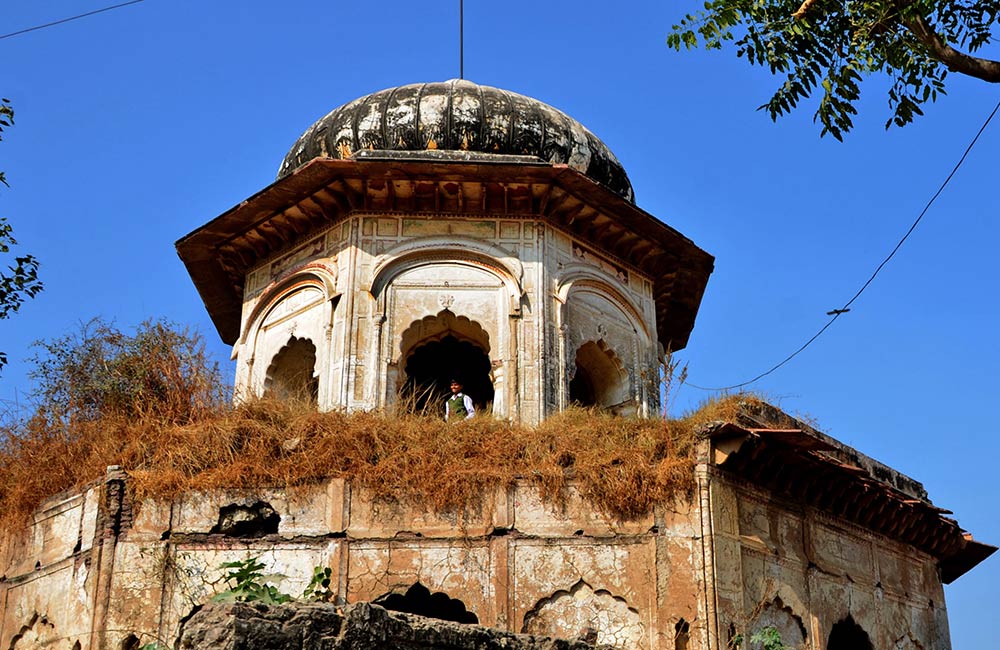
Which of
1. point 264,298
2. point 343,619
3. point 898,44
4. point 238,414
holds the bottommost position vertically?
point 343,619

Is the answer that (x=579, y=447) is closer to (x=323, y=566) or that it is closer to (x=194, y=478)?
(x=323, y=566)

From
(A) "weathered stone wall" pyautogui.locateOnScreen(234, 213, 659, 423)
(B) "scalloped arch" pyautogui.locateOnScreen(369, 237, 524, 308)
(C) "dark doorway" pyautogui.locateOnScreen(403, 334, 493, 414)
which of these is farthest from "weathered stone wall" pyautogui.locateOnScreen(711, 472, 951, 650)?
(C) "dark doorway" pyautogui.locateOnScreen(403, 334, 493, 414)

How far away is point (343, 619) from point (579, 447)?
5038 millimetres

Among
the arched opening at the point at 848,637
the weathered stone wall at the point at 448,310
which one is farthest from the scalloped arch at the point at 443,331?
the arched opening at the point at 848,637

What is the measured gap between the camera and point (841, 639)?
12516 millimetres

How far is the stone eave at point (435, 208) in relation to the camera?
508 inches

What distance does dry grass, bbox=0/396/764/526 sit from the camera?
1062 cm

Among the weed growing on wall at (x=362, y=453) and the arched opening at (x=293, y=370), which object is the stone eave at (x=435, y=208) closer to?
the arched opening at (x=293, y=370)

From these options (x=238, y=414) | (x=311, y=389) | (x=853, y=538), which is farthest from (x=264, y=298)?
(x=853, y=538)

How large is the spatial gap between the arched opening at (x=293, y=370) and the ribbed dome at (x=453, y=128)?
2.20m

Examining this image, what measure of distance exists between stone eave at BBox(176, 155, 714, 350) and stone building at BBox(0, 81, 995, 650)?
3 centimetres

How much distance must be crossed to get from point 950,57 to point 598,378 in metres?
7.50

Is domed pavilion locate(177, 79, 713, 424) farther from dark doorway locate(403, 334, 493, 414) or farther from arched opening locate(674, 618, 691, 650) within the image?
arched opening locate(674, 618, 691, 650)

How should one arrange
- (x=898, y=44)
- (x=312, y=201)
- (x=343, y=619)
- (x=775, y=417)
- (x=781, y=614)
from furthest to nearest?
(x=312, y=201) < (x=775, y=417) < (x=781, y=614) < (x=898, y=44) < (x=343, y=619)
